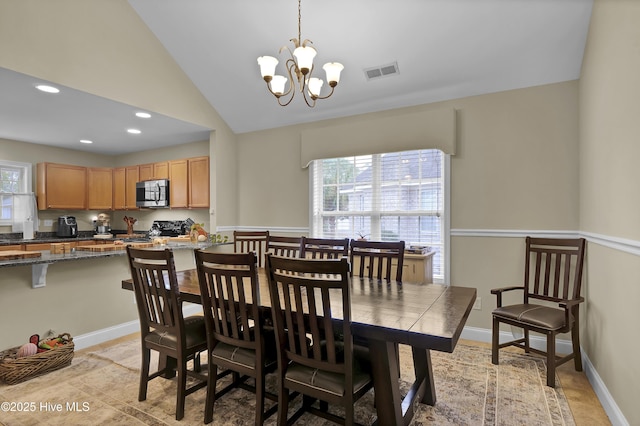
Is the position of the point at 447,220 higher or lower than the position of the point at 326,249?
higher

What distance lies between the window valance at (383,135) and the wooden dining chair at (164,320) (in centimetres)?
261

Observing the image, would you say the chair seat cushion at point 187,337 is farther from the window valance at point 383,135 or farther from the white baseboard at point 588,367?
the window valance at point 383,135

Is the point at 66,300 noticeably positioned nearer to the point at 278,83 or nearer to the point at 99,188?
the point at 278,83

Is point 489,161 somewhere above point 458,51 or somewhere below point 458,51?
below

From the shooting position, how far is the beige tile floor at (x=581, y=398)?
6.80ft

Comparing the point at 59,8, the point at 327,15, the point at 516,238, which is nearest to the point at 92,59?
the point at 59,8

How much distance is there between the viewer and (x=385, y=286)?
2336mm

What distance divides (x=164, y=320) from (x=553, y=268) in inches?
128

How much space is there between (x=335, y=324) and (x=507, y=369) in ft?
6.49

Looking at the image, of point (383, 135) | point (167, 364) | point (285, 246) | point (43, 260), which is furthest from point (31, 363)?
point (383, 135)

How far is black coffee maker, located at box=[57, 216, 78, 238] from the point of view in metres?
5.80

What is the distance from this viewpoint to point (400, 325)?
4.99 feet

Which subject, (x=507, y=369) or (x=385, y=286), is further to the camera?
(x=507, y=369)

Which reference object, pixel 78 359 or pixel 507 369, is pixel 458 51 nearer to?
pixel 507 369
